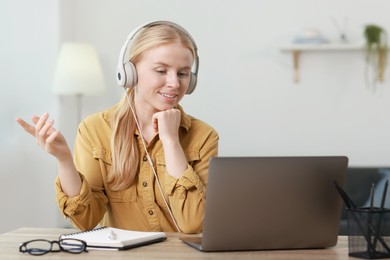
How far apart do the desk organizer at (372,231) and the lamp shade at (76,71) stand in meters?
3.12

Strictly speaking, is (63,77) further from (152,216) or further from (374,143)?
(152,216)

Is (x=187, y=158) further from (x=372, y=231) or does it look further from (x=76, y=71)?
(x=76, y=71)

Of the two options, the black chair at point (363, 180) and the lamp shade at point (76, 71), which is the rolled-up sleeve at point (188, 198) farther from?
the lamp shade at point (76, 71)

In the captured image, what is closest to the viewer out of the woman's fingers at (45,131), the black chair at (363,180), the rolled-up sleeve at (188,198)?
the woman's fingers at (45,131)

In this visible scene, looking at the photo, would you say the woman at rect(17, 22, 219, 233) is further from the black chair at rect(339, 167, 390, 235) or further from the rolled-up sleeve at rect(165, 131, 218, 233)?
the black chair at rect(339, 167, 390, 235)

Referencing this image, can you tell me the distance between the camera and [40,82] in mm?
Result: 4688

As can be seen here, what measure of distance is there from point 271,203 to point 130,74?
738 millimetres

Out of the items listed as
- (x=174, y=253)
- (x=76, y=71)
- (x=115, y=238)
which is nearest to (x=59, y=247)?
(x=115, y=238)

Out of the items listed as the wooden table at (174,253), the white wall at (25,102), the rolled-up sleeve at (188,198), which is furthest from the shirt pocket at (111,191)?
the white wall at (25,102)

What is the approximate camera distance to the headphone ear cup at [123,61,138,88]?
2.27 metres

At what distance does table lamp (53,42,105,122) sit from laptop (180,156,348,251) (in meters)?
2.94

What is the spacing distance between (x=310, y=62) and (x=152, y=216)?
2726 mm

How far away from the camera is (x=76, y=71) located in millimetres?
4590

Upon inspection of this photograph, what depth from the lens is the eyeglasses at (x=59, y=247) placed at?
1.72 metres
